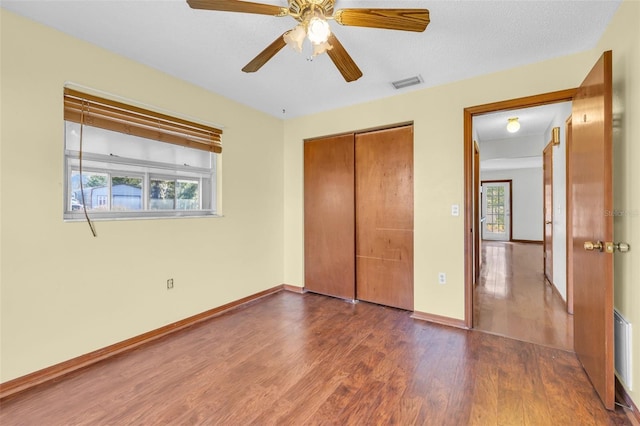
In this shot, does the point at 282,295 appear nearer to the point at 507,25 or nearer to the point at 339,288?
the point at 339,288

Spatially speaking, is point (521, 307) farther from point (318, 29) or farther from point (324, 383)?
point (318, 29)

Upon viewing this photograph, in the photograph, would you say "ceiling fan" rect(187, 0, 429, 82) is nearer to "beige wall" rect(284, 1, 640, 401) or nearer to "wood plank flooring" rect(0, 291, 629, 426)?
"beige wall" rect(284, 1, 640, 401)

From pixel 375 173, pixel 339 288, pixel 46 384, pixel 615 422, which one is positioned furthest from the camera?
pixel 339 288

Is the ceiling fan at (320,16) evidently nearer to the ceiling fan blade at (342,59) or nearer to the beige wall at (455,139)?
the ceiling fan blade at (342,59)

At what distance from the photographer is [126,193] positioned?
8.15ft

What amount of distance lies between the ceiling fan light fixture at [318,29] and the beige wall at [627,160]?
5.52 ft

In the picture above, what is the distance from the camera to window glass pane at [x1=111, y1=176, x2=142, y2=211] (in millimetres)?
2402

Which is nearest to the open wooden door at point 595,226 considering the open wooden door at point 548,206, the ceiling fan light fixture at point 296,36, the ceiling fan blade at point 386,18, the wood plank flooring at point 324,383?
the wood plank flooring at point 324,383

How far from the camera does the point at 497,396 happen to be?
1763 millimetres

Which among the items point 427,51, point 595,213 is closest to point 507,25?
point 427,51

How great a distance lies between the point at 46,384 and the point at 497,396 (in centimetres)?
295

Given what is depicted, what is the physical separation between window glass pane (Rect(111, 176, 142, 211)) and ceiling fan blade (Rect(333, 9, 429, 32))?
2.16 metres

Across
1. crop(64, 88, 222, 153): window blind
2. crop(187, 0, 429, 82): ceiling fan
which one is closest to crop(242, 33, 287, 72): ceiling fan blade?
crop(187, 0, 429, 82): ceiling fan

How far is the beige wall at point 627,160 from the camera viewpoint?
155cm
